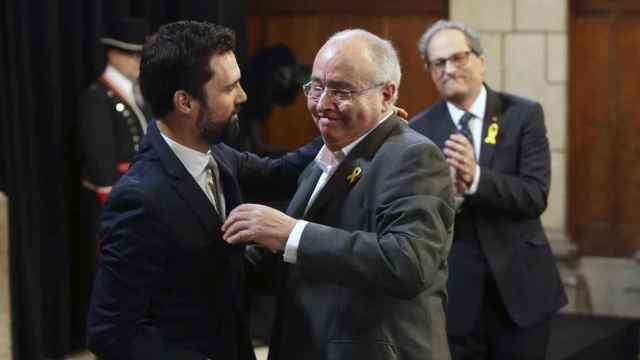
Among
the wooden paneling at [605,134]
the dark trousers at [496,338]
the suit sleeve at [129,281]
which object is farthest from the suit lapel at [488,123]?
the wooden paneling at [605,134]

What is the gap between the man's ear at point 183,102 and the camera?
265 centimetres

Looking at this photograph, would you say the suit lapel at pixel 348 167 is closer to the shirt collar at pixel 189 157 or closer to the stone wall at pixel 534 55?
the shirt collar at pixel 189 157

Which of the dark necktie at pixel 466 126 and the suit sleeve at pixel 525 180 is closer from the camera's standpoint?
the suit sleeve at pixel 525 180

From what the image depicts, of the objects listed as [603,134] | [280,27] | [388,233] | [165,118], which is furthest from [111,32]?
[388,233]

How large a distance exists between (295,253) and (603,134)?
14.6ft

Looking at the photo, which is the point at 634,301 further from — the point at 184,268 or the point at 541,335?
the point at 184,268

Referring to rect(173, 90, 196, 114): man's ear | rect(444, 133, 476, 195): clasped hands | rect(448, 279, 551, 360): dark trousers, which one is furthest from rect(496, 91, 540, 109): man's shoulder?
rect(173, 90, 196, 114): man's ear

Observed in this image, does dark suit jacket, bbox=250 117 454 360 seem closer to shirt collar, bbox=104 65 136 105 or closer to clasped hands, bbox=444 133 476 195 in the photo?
clasped hands, bbox=444 133 476 195

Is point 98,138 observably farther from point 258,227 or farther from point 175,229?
point 258,227

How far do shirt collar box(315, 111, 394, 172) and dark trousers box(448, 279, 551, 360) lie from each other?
1.47 metres

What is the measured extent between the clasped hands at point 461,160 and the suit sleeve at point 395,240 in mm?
1212

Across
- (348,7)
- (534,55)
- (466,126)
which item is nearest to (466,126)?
(466,126)

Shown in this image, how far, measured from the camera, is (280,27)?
23.0 feet

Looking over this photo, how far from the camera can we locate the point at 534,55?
6.48 meters
